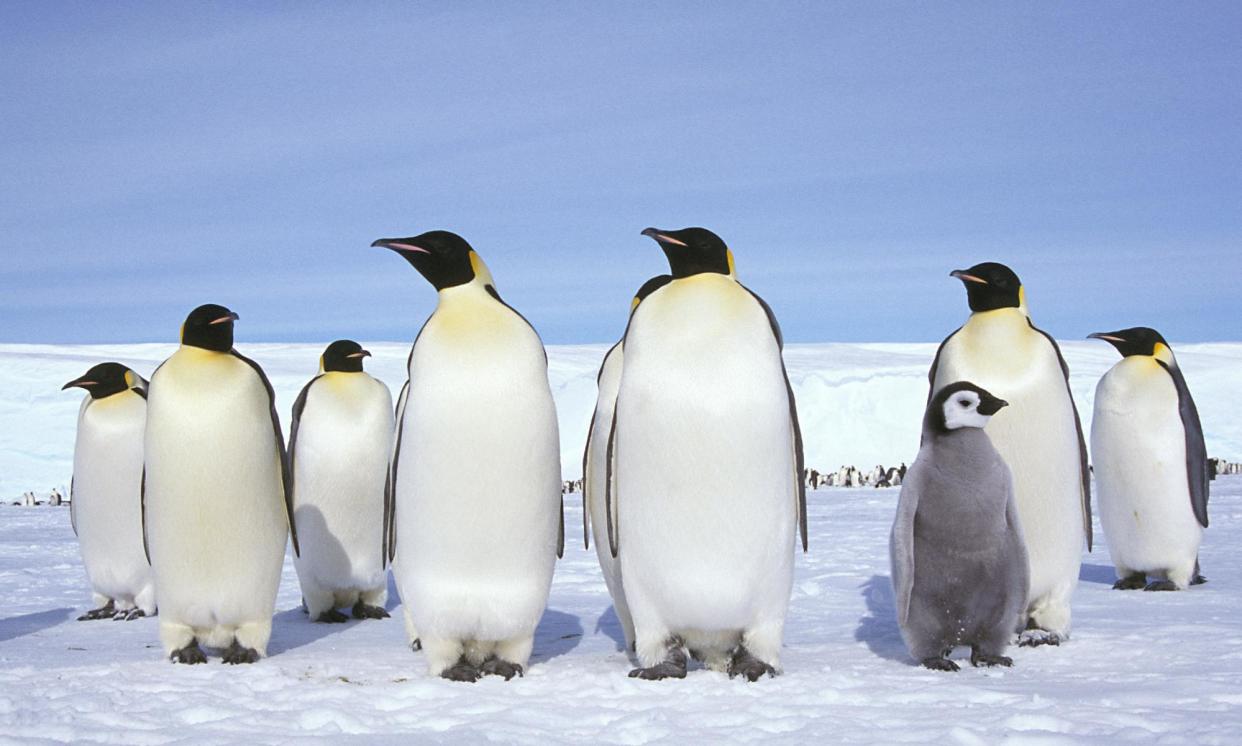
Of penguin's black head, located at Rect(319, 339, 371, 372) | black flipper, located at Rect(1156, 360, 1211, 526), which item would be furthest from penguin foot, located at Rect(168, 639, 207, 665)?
black flipper, located at Rect(1156, 360, 1211, 526)

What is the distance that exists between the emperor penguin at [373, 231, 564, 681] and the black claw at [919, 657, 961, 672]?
128 cm

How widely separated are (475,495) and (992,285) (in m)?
2.31

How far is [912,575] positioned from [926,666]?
298 mm

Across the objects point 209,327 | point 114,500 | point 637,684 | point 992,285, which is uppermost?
point 992,285

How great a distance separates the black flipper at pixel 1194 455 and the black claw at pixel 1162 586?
0.35 meters

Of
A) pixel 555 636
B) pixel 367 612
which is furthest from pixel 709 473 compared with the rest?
pixel 367 612

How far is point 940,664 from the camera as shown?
157 inches

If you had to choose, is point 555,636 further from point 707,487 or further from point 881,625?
point 707,487

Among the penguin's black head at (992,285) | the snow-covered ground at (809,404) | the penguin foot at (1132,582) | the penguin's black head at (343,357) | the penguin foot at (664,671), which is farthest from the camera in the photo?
the snow-covered ground at (809,404)

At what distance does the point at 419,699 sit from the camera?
11.6 ft

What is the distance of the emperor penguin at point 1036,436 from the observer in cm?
473

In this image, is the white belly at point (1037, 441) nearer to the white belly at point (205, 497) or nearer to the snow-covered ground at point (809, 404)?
the white belly at point (205, 497)

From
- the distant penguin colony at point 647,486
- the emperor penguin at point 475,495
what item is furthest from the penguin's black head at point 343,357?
the emperor penguin at point 475,495

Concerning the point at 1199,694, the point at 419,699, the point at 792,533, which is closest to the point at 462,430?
the point at 419,699
